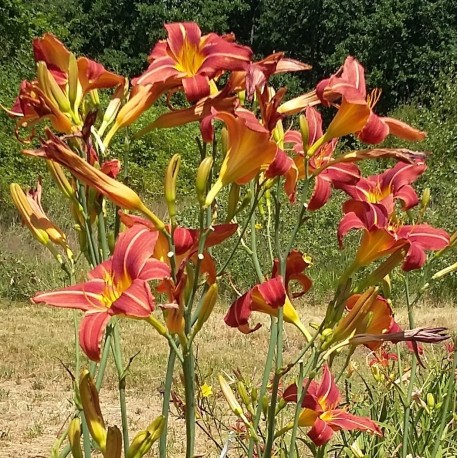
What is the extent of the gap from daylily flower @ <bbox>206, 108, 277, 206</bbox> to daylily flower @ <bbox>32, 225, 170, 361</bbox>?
0.26ft

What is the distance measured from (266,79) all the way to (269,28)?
22.9 metres

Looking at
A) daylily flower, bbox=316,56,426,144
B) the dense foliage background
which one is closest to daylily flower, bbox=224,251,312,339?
daylily flower, bbox=316,56,426,144

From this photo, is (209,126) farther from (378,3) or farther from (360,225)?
(378,3)

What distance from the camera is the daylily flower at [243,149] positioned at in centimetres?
74

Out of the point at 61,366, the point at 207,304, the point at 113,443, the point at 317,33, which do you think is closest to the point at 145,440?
the point at 113,443

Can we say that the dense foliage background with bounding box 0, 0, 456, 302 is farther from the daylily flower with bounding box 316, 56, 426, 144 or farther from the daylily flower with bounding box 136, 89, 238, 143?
the daylily flower with bounding box 136, 89, 238, 143

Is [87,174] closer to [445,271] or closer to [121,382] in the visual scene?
[121,382]

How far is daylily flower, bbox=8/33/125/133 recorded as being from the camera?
80cm

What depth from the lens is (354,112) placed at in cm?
84

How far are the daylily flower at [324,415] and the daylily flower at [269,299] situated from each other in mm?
104

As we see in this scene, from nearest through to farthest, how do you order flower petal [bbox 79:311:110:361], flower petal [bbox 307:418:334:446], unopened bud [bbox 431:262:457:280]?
1. flower petal [bbox 79:311:110:361]
2. flower petal [bbox 307:418:334:446]
3. unopened bud [bbox 431:262:457:280]

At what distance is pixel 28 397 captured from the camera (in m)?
3.86

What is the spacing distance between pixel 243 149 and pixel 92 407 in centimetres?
28

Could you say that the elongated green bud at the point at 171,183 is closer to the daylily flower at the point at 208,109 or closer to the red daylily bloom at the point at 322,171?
the daylily flower at the point at 208,109
